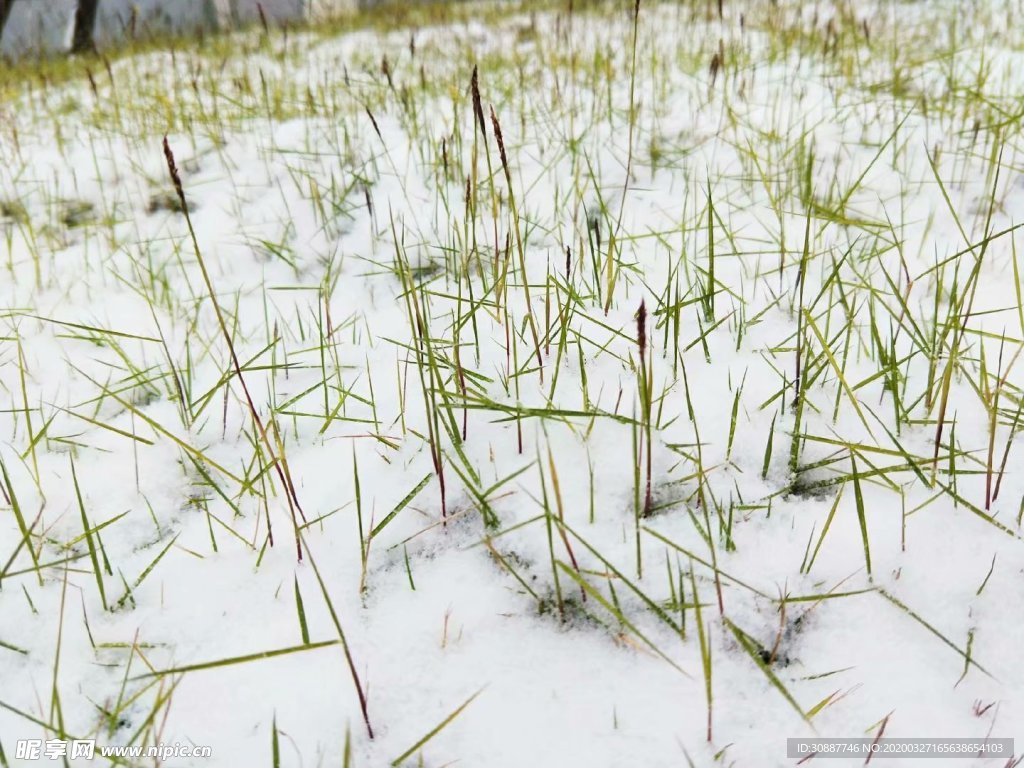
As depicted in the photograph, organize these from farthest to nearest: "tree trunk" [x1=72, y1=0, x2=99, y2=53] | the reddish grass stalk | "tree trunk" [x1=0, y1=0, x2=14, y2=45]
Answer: "tree trunk" [x1=72, y1=0, x2=99, y2=53], "tree trunk" [x1=0, y1=0, x2=14, y2=45], the reddish grass stalk

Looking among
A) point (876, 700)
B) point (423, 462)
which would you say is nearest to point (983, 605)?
point (876, 700)

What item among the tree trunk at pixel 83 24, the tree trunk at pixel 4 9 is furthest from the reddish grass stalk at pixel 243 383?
the tree trunk at pixel 4 9

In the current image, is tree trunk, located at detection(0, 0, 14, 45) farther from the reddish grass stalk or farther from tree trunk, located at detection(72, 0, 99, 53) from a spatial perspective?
the reddish grass stalk

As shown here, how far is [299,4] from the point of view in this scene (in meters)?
7.92

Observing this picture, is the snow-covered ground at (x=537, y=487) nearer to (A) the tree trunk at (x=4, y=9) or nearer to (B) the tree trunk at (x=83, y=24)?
(B) the tree trunk at (x=83, y=24)

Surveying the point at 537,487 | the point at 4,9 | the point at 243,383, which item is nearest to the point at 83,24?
the point at 4,9

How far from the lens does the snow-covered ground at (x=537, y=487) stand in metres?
0.79

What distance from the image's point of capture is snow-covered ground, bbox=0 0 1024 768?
79 centimetres

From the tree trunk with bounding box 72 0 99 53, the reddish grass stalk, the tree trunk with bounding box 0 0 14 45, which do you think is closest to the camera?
the reddish grass stalk

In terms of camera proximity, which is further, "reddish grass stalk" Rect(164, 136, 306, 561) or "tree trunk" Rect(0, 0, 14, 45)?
"tree trunk" Rect(0, 0, 14, 45)

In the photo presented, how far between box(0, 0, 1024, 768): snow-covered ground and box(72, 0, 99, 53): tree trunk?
6.36 meters

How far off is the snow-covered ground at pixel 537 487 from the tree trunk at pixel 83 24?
20.9 ft

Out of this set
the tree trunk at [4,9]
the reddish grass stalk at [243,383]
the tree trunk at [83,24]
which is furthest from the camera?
the tree trunk at [83,24]

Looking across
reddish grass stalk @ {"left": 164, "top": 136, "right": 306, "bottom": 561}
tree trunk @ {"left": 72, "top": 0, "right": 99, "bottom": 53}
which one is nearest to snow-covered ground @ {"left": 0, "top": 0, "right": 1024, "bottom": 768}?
reddish grass stalk @ {"left": 164, "top": 136, "right": 306, "bottom": 561}
